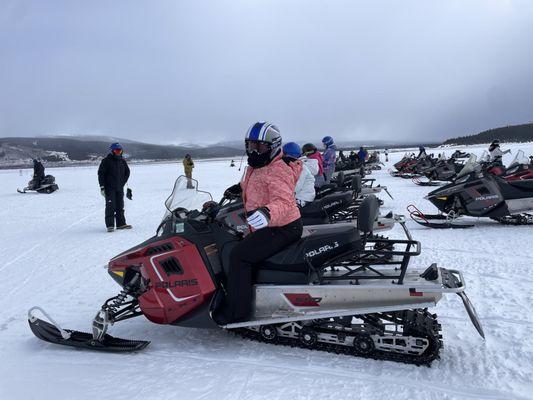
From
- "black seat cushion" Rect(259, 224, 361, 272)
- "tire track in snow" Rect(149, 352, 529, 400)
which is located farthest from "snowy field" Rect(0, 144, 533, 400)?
"black seat cushion" Rect(259, 224, 361, 272)

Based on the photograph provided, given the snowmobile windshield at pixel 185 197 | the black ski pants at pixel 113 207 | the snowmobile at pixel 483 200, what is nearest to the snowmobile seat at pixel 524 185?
the snowmobile at pixel 483 200

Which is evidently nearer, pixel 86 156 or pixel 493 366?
pixel 493 366

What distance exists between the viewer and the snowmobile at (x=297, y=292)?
3297mm

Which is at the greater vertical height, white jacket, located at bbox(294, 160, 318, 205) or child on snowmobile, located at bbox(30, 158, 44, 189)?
white jacket, located at bbox(294, 160, 318, 205)

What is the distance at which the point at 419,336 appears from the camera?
3.28 metres

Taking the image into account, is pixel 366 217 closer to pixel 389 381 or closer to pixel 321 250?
pixel 321 250

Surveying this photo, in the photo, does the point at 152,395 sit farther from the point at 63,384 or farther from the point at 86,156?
the point at 86,156

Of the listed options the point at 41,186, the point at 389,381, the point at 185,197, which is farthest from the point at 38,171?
the point at 389,381

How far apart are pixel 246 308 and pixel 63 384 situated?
1.41m

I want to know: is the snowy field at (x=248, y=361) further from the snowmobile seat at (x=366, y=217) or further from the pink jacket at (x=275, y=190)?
the pink jacket at (x=275, y=190)

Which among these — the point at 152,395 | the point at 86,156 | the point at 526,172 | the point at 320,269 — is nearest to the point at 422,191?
the point at 526,172

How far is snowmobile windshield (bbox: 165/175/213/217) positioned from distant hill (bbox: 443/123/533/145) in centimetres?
9989

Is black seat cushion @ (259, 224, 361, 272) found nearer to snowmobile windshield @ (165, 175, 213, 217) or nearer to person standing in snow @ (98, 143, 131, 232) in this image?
snowmobile windshield @ (165, 175, 213, 217)

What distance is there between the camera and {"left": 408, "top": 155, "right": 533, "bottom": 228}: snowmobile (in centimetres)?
798
